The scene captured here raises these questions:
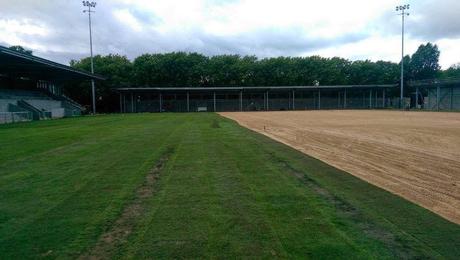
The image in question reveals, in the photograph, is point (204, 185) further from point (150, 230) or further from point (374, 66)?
point (374, 66)

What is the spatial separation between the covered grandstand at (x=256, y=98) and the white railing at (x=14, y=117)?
3425 cm

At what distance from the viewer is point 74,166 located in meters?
11.0

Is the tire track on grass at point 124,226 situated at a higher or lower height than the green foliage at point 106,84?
lower

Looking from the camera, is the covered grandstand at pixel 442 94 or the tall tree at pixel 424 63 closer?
the covered grandstand at pixel 442 94

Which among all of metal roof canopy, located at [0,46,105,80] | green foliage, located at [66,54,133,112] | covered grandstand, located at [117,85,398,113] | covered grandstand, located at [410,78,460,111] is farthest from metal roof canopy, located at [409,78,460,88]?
green foliage, located at [66,54,133,112]

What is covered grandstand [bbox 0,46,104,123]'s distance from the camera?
40.2m

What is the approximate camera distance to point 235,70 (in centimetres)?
9556

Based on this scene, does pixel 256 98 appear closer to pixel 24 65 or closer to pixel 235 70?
pixel 235 70

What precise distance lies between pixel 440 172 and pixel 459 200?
2.93 meters

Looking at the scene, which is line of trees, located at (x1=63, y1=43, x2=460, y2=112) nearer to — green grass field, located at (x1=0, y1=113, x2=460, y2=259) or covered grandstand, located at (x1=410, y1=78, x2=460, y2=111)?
covered grandstand, located at (x1=410, y1=78, x2=460, y2=111)

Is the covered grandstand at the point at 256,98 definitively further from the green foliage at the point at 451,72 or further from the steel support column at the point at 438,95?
the green foliage at the point at 451,72

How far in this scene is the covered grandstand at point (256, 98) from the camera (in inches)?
3189

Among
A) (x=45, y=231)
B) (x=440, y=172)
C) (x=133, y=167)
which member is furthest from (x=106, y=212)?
(x=440, y=172)

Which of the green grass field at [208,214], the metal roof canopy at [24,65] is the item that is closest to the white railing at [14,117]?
the metal roof canopy at [24,65]
